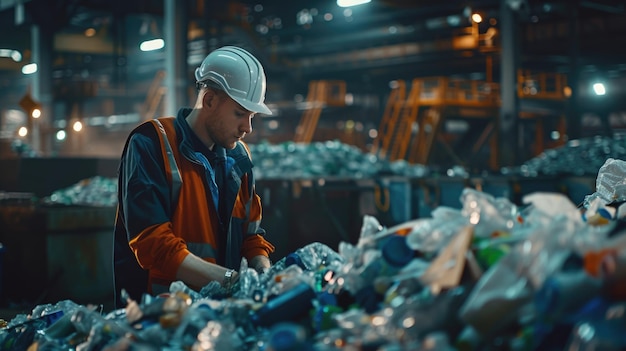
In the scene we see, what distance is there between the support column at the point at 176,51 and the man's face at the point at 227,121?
12550mm

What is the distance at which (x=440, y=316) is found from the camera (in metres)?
1.32

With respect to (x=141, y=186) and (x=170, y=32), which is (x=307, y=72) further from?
(x=141, y=186)

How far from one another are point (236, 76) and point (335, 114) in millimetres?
18367

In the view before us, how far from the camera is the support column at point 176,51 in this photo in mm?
14859

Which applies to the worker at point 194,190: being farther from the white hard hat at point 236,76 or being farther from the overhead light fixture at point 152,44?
the overhead light fixture at point 152,44

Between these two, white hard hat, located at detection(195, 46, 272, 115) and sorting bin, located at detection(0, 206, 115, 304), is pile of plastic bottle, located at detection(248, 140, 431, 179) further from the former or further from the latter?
white hard hat, located at detection(195, 46, 272, 115)

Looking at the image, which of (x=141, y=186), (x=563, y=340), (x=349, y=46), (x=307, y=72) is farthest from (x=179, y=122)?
(x=307, y=72)

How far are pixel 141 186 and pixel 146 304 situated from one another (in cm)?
67

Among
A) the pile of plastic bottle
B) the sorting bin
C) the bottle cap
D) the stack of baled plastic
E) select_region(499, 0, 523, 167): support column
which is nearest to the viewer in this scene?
the stack of baled plastic

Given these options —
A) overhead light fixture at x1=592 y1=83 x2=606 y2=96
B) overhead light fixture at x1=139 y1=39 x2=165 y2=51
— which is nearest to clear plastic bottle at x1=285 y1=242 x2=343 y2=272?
overhead light fixture at x1=592 y1=83 x2=606 y2=96

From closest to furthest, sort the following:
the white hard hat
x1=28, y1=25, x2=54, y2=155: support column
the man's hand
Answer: the white hard hat < the man's hand < x1=28, y1=25, x2=54, y2=155: support column

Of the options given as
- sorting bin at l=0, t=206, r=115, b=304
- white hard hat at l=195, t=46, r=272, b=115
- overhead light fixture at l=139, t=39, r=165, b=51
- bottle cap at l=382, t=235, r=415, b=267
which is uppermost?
overhead light fixture at l=139, t=39, r=165, b=51

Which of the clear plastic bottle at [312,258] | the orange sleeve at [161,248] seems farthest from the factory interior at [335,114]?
the clear plastic bottle at [312,258]

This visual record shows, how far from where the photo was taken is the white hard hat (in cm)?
251
